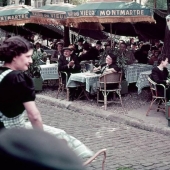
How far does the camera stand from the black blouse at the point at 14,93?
2748mm

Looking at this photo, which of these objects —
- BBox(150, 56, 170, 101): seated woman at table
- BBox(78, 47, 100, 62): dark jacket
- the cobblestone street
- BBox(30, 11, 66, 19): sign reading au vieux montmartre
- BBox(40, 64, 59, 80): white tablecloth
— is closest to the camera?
the cobblestone street

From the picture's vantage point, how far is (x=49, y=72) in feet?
43.2

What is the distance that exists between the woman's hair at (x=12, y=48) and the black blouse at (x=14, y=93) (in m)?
0.12

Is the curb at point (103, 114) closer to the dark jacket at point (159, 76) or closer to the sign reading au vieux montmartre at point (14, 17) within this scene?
the dark jacket at point (159, 76)

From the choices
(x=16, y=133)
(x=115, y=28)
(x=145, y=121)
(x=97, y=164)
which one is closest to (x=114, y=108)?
(x=145, y=121)

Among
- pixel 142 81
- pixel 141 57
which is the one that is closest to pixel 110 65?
pixel 142 81

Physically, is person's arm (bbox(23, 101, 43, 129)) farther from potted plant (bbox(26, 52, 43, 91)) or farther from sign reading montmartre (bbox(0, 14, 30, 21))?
sign reading montmartre (bbox(0, 14, 30, 21))

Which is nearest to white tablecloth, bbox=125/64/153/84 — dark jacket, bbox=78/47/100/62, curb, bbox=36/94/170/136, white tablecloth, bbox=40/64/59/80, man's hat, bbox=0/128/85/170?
curb, bbox=36/94/170/136

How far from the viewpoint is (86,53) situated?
15.9 m

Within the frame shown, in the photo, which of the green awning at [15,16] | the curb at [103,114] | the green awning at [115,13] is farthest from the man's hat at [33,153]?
the green awning at [15,16]

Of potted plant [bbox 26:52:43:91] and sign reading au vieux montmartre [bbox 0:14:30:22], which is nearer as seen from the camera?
potted plant [bbox 26:52:43:91]

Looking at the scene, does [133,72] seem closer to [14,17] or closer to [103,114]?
[103,114]

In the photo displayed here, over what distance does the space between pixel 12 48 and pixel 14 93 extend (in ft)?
1.02

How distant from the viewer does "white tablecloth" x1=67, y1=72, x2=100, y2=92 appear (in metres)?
10.8
